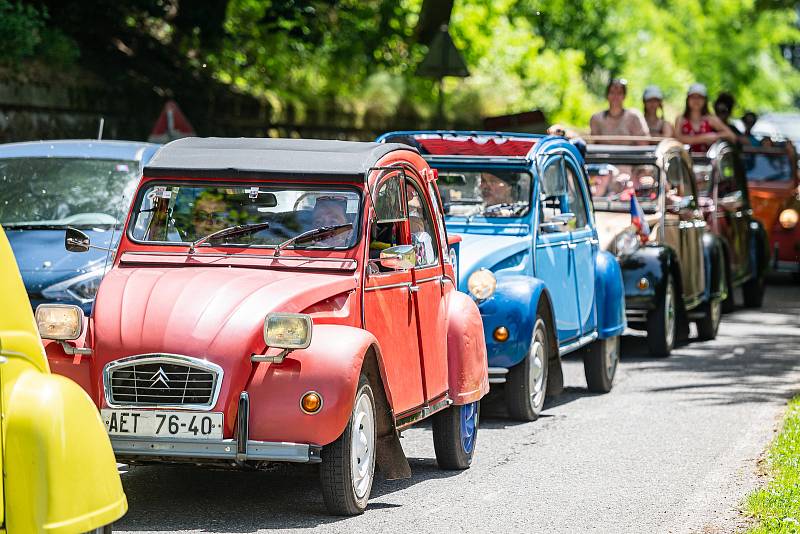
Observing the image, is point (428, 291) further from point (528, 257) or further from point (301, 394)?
point (528, 257)

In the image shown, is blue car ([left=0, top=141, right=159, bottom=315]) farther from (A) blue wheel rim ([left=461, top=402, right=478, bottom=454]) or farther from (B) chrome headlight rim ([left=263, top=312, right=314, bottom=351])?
(B) chrome headlight rim ([left=263, top=312, right=314, bottom=351])

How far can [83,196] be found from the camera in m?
13.5

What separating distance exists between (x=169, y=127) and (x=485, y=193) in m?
7.33

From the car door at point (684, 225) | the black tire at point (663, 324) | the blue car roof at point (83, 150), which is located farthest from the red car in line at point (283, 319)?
the car door at point (684, 225)

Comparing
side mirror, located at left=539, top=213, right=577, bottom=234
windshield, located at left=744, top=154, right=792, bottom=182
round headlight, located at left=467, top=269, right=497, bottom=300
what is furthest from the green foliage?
round headlight, located at left=467, top=269, right=497, bottom=300

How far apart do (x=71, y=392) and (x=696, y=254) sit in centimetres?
1279

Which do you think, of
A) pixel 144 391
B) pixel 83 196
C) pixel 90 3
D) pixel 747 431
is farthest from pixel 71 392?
pixel 90 3

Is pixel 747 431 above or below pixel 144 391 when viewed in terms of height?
below

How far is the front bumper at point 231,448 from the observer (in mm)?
7621

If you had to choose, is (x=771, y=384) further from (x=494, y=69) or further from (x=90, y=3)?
(x=494, y=69)

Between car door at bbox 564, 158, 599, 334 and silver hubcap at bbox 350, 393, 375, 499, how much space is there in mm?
5063

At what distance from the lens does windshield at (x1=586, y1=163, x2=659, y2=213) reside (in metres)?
16.2

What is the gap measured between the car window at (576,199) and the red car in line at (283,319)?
3741 millimetres

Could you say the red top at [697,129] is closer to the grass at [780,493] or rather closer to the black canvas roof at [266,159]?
the grass at [780,493]
